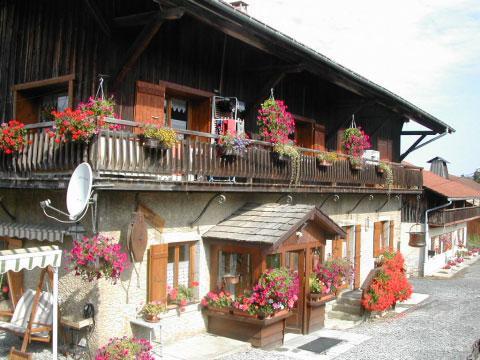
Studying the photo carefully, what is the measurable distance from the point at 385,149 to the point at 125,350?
1559cm

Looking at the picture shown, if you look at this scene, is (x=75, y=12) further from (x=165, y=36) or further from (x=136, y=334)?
(x=136, y=334)

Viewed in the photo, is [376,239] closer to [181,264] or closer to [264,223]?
[264,223]

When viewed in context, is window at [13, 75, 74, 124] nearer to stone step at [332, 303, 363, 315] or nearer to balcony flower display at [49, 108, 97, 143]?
balcony flower display at [49, 108, 97, 143]

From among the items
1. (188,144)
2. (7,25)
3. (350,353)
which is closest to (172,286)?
(188,144)

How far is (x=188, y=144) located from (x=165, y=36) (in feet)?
8.57

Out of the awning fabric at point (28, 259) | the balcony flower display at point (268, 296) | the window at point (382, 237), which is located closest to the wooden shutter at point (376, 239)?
the window at point (382, 237)

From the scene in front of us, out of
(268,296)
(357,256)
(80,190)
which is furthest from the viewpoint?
(357,256)

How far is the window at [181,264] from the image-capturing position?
10031 mm

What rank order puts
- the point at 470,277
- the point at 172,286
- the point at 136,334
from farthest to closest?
1. the point at 470,277
2. the point at 172,286
3. the point at 136,334

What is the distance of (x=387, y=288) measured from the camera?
45.9ft

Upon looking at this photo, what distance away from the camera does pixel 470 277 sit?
23.7 metres

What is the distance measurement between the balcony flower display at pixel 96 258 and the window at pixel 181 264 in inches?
80.4

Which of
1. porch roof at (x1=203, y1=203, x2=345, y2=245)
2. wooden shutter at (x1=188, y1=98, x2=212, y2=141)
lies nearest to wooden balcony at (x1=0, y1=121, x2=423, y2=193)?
wooden shutter at (x1=188, y1=98, x2=212, y2=141)

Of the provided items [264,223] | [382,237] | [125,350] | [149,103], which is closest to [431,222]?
[382,237]
